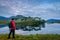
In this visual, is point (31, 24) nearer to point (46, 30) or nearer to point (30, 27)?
point (30, 27)

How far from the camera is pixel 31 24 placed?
4.25 metres

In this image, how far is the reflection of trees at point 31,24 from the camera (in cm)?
424

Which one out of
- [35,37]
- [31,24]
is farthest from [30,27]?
[35,37]

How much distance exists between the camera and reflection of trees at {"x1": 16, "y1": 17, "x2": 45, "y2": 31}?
424 centimetres

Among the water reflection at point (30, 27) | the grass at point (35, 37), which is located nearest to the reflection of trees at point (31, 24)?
the water reflection at point (30, 27)

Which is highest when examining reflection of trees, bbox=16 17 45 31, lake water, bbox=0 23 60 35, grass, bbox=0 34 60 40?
reflection of trees, bbox=16 17 45 31

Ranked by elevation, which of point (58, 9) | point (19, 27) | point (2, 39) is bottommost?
point (2, 39)

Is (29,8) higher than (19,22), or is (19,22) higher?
(29,8)

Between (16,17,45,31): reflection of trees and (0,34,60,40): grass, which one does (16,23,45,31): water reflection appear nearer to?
(16,17,45,31): reflection of trees

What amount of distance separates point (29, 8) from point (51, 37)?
2.90ft

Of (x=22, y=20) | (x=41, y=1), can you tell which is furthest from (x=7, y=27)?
(x=41, y=1)

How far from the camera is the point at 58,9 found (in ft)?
14.0

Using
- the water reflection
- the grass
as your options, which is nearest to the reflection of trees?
the water reflection

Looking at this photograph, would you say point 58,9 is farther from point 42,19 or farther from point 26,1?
point 26,1
